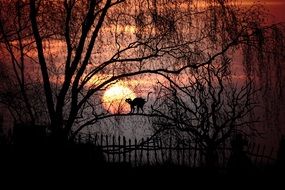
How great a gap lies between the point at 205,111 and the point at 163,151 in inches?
87.6

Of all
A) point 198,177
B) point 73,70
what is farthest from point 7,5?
point 198,177

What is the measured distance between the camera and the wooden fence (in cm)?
1512

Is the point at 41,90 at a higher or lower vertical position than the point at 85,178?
higher

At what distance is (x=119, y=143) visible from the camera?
1527 cm

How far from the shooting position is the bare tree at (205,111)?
611 inches

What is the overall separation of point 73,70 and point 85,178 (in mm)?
4505

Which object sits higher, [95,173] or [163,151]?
[163,151]

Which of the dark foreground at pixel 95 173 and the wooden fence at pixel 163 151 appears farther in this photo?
the wooden fence at pixel 163 151

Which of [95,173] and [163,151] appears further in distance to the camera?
[163,151]

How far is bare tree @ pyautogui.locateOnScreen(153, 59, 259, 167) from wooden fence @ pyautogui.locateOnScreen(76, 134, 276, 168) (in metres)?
0.27

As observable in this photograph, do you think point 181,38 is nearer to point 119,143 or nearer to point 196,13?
point 196,13

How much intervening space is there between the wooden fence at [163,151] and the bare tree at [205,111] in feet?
0.88

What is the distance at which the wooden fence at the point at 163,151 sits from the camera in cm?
1512

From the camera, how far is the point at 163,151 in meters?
16.1
